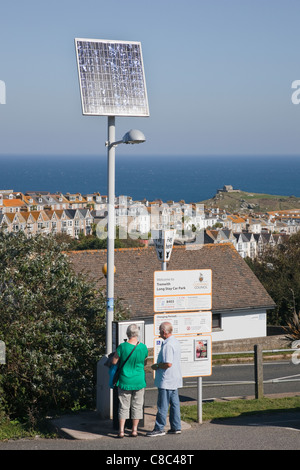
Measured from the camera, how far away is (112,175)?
36.2 ft

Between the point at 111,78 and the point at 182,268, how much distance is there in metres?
23.4

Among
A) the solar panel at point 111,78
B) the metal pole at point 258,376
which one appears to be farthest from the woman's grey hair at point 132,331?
the metal pole at point 258,376

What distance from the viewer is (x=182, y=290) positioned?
11.0 metres

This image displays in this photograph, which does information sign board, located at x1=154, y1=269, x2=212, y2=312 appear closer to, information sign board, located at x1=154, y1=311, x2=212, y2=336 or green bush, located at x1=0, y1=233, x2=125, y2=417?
information sign board, located at x1=154, y1=311, x2=212, y2=336

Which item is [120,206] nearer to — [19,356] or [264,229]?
[264,229]

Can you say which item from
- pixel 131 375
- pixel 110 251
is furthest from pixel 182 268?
pixel 131 375

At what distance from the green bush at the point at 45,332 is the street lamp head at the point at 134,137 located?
11.6 feet

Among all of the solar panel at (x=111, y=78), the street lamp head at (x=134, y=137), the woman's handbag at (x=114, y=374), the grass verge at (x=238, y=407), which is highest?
the solar panel at (x=111, y=78)

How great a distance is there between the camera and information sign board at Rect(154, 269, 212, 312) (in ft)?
35.7

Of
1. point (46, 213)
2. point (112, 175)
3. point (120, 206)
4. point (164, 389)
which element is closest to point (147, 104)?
point (112, 175)

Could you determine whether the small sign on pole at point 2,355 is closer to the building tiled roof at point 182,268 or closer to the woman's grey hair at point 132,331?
the woman's grey hair at point 132,331

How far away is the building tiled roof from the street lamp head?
2068 centimetres

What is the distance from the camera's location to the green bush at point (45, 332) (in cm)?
1160

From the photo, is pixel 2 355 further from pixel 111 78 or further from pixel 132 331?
pixel 111 78
